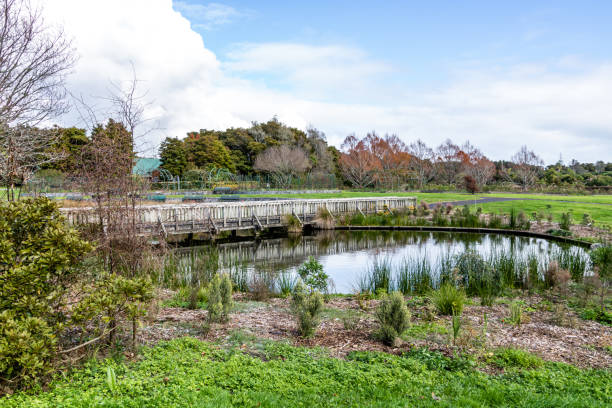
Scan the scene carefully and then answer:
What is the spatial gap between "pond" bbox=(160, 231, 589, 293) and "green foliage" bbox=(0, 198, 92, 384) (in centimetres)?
485

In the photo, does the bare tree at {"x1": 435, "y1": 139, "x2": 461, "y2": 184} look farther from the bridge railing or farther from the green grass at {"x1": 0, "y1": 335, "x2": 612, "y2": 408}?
the green grass at {"x1": 0, "y1": 335, "x2": 612, "y2": 408}

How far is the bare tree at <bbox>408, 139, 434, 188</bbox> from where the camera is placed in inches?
2106

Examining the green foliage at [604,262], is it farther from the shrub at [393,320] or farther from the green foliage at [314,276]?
the green foliage at [314,276]

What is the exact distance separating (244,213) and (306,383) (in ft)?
51.1

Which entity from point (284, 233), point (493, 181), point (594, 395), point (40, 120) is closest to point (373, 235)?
point (284, 233)

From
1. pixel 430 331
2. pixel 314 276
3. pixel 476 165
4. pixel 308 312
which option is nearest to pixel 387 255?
pixel 314 276

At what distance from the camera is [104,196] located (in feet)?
18.9

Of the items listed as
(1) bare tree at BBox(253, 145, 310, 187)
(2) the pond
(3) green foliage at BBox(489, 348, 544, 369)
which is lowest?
(2) the pond

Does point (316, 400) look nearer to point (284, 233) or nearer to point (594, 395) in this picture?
point (594, 395)

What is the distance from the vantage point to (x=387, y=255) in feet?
42.7

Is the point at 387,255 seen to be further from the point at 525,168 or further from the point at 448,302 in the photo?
the point at 525,168

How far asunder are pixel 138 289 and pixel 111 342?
2.95 feet

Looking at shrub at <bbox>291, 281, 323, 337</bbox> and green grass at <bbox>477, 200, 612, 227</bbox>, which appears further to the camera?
green grass at <bbox>477, 200, 612, 227</bbox>

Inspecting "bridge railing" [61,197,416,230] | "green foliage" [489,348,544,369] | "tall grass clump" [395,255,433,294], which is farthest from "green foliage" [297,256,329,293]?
"bridge railing" [61,197,416,230]
